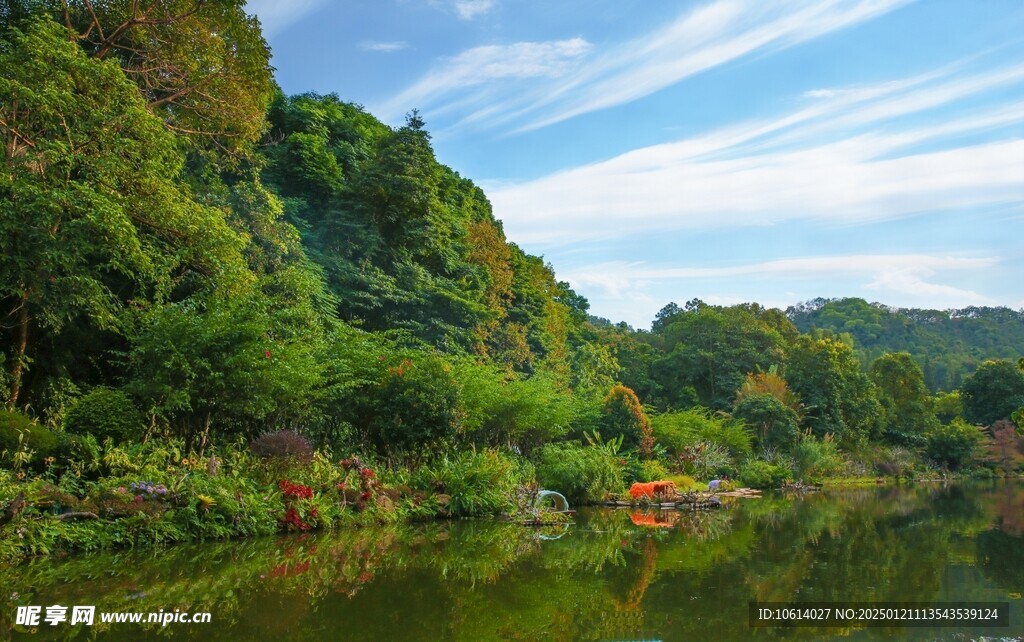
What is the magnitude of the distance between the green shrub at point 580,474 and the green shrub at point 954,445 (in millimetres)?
24602

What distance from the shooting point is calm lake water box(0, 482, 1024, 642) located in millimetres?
5707

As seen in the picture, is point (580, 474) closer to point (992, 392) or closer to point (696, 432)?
point (696, 432)

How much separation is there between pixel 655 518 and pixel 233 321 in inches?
330

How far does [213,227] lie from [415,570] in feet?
25.7

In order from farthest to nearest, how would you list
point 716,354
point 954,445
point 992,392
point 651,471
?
point 992,392 → point 716,354 → point 954,445 → point 651,471

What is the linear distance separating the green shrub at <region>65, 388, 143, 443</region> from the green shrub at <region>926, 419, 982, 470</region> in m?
34.9

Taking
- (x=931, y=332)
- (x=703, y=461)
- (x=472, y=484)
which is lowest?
(x=703, y=461)

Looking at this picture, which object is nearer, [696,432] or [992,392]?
[696,432]

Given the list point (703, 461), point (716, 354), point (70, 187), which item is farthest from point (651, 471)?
point (716, 354)

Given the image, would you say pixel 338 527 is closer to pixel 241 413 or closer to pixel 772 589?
pixel 241 413

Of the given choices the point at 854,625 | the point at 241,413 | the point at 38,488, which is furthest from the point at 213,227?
the point at 854,625

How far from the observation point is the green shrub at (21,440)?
9.59 metres

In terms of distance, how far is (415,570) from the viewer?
320 inches

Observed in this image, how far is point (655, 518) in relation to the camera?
14.5 meters
